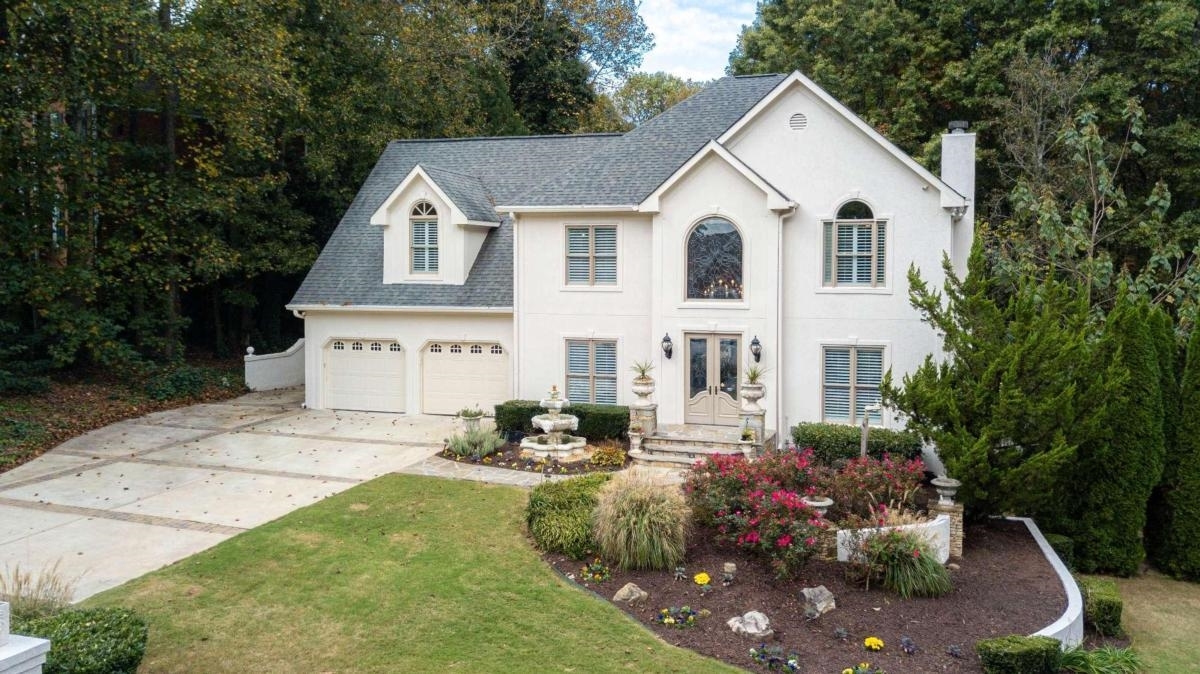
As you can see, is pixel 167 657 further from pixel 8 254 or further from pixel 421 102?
pixel 421 102

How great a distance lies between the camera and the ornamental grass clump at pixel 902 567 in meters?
10.6

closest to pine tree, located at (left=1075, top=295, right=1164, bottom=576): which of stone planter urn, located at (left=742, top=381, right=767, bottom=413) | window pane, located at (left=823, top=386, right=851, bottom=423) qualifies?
→ window pane, located at (left=823, top=386, right=851, bottom=423)

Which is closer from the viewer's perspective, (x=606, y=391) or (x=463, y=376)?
(x=606, y=391)

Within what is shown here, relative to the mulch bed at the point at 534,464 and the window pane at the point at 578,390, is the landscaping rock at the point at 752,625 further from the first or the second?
the window pane at the point at 578,390

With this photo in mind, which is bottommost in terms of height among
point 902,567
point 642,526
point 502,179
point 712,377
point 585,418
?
point 902,567

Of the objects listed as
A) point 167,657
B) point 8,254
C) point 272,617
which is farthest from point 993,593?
point 8,254

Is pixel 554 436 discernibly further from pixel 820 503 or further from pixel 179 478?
pixel 179 478

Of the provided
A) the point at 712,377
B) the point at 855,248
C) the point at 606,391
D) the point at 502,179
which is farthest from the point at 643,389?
the point at 502,179

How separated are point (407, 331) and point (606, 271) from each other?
20.1ft

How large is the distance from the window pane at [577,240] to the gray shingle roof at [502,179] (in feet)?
2.36

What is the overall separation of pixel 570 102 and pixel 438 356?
787 inches

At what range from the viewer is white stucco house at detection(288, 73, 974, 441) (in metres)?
17.8

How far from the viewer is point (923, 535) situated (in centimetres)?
1116

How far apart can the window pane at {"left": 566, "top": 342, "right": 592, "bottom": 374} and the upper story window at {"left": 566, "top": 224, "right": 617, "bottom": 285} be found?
155cm
